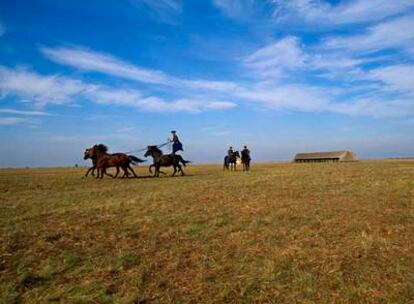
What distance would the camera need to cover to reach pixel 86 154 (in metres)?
28.7

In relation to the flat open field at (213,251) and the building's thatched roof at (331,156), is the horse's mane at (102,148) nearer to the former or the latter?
the flat open field at (213,251)

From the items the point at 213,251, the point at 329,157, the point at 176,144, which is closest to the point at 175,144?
the point at 176,144

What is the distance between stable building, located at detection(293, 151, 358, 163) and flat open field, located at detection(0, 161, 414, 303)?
5932 cm

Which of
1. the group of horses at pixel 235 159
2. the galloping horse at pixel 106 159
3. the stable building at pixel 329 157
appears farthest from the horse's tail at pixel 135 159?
the stable building at pixel 329 157

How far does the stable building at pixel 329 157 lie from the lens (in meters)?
70.9

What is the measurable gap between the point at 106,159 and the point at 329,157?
173 feet

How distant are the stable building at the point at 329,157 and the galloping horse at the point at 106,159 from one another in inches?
1989

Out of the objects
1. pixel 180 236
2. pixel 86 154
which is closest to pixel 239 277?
pixel 180 236

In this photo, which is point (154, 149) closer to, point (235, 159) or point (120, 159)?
point (120, 159)

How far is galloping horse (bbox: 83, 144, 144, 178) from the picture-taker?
27.2 m

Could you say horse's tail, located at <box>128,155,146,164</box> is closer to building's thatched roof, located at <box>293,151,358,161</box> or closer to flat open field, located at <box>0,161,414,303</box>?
flat open field, located at <box>0,161,414,303</box>

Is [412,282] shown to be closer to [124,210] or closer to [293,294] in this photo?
[293,294]

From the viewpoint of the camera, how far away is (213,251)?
332 inches

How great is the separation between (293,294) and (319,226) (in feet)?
12.4
